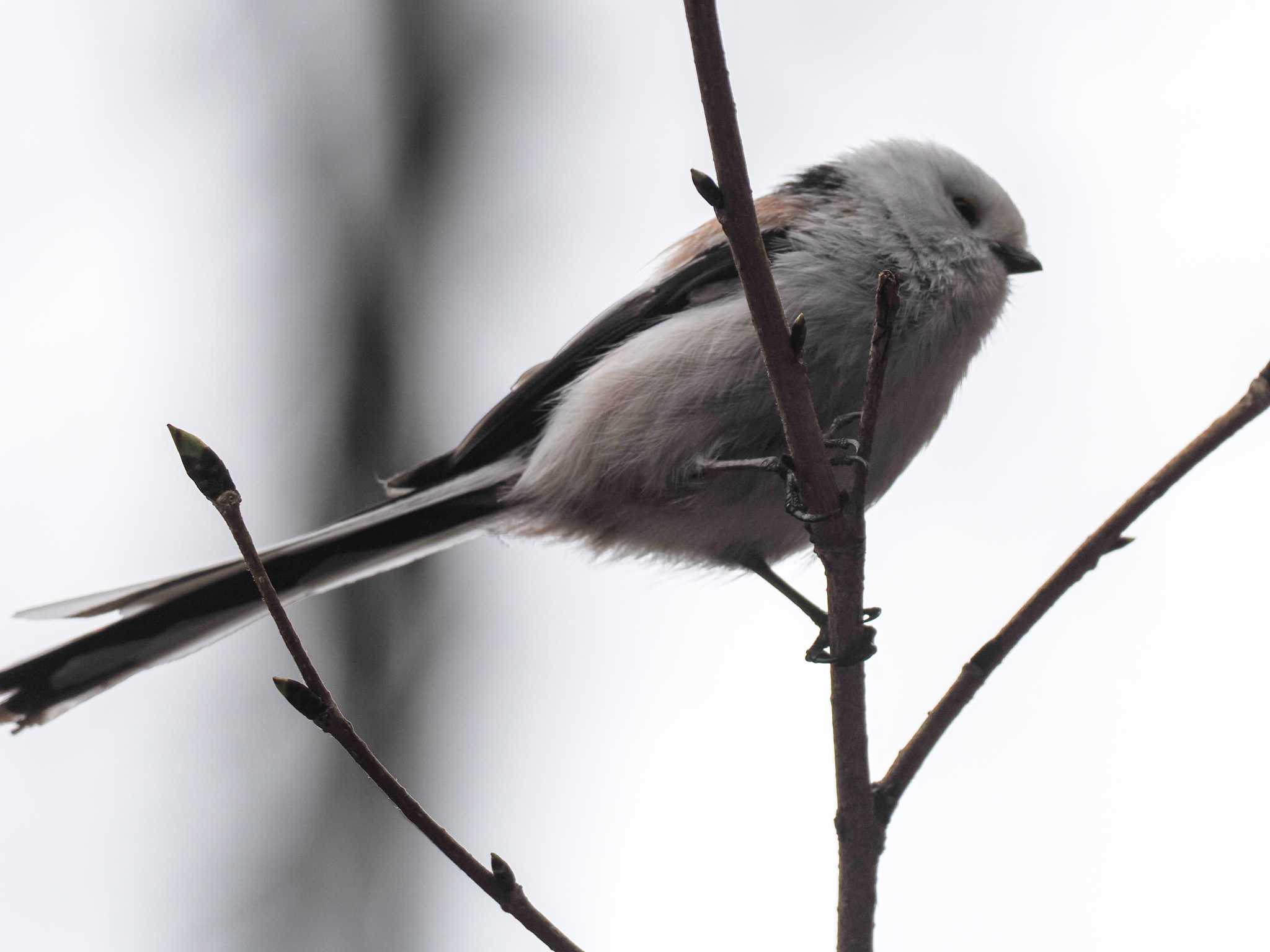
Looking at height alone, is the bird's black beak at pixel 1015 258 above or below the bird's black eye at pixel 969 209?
below

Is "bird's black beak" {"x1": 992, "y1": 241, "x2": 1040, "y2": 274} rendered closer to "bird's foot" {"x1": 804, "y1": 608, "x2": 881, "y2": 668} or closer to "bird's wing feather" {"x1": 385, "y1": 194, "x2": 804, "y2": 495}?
"bird's wing feather" {"x1": 385, "y1": 194, "x2": 804, "y2": 495}

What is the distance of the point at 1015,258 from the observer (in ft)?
10.8

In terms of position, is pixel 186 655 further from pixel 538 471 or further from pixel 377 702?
pixel 377 702

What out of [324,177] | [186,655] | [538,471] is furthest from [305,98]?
[186,655]

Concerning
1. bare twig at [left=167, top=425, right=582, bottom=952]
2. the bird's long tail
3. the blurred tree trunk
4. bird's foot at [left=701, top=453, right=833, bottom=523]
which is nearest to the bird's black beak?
bird's foot at [left=701, top=453, right=833, bottom=523]

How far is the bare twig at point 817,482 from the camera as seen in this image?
1.56 m

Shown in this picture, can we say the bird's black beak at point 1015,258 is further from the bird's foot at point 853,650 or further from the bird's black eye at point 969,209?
the bird's foot at point 853,650

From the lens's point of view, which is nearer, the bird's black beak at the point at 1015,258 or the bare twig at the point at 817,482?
the bare twig at the point at 817,482

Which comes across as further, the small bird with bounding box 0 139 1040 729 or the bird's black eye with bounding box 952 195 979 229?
the bird's black eye with bounding box 952 195 979 229

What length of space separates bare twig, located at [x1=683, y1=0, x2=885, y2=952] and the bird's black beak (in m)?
1.59

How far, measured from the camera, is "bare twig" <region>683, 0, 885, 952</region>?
156cm

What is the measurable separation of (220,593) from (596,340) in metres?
1.09

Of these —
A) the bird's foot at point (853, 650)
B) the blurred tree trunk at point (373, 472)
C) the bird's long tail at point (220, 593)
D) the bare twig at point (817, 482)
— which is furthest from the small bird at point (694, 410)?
the blurred tree trunk at point (373, 472)

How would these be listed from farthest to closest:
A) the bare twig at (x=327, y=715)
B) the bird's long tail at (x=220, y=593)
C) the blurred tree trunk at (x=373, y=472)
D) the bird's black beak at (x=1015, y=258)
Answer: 1. the blurred tree trunk at (x=373, y=472)
2. the bird's black beak at (x=1015, y=258)
3. the bird's long tail at (x=220, y=593)
4. the bare twig at (x=327, y=715)
